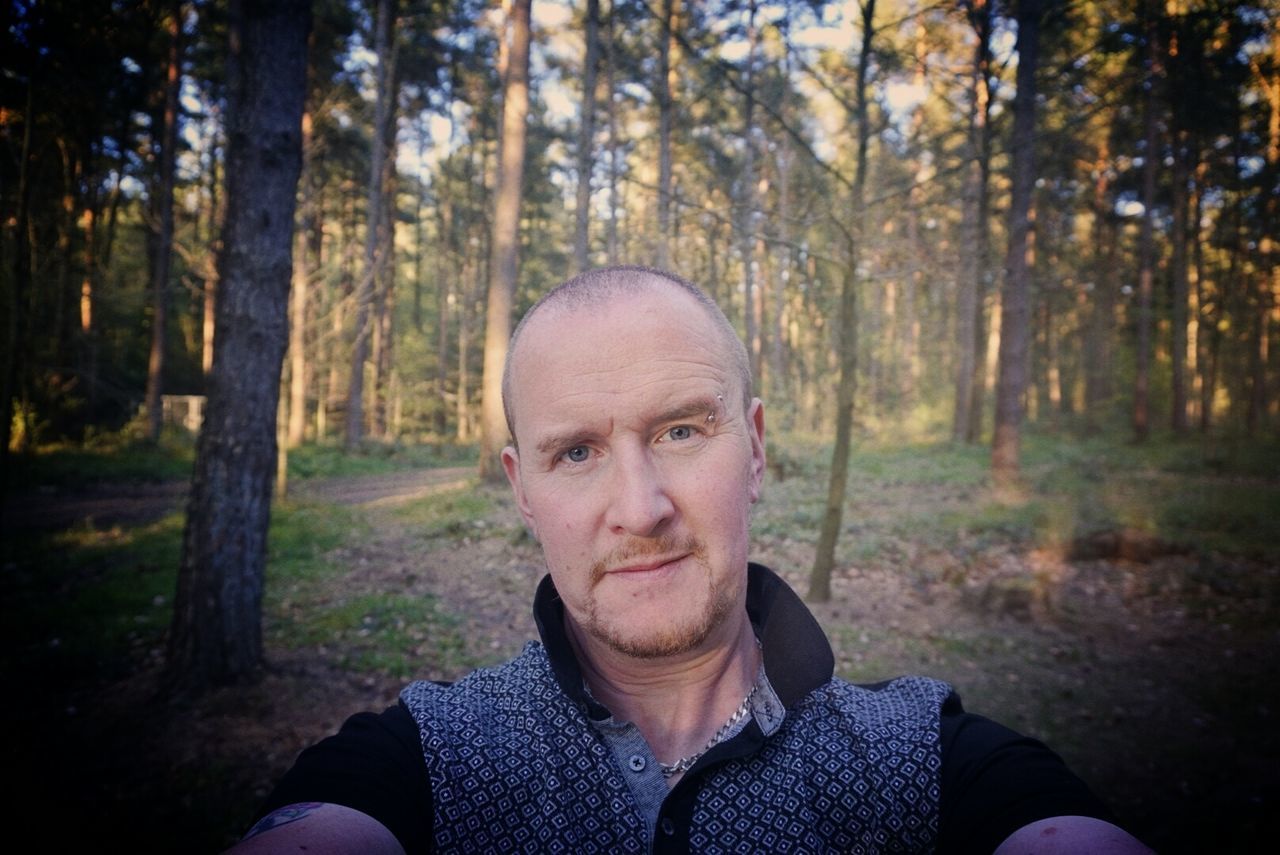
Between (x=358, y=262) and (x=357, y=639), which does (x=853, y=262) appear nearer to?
(x=357, y=639)

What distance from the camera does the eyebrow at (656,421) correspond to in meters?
1.71

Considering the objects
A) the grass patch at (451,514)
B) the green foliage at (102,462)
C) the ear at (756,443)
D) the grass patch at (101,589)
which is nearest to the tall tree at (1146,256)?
the grass patch at (451,514)

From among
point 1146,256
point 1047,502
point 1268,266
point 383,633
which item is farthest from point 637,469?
point 1268,266

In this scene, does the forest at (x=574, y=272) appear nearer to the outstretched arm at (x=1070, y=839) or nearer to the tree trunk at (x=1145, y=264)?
A: the tree trunk at (x=1145, y=264)

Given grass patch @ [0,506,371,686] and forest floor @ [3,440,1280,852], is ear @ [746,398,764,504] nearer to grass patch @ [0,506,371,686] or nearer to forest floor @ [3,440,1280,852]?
forest floor @ [3,440,1280,852]

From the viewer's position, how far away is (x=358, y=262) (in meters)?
27.9

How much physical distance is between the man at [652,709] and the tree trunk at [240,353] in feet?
11.4

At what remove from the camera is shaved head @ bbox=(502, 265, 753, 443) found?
6.10ft

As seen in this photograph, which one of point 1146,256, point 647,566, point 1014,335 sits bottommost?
point 647,566

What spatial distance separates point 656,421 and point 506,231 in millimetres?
12107

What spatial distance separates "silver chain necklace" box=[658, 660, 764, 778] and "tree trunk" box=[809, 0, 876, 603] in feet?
16.0

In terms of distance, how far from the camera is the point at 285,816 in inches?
53.6

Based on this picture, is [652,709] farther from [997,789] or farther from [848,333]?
[848,333]

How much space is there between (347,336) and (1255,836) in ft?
78.5
